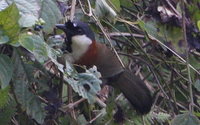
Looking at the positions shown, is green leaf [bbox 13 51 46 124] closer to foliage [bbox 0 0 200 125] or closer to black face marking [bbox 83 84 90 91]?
foliage [bbox 0 0 200 125]

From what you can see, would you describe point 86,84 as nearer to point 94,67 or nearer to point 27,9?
point 94,67

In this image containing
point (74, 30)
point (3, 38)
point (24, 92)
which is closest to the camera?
point (3, 38)

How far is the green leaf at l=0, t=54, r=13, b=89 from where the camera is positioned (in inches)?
51.6

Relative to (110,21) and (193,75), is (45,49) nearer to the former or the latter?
(110,21)

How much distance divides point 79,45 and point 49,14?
551mm

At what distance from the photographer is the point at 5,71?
4.35ft

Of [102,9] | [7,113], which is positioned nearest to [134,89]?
[102,9]

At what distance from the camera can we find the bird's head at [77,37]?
1.94 meters

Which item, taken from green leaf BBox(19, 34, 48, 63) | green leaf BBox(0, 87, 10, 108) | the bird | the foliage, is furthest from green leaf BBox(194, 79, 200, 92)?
green leaf BBox(19, 34, 48, 63)

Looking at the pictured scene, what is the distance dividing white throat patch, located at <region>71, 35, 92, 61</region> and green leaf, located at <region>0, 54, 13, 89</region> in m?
0.69

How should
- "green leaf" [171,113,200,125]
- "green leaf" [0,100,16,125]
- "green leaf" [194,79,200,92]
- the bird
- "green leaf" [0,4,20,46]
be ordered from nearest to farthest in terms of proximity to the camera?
"green leaf" [0,4,20,46] → "green leaf" [0,100,16,125] → "green leaf" [171,113,200,125] → the bird → "green leaf" [194,79,200,92]

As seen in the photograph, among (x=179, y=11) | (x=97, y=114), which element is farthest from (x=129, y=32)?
(x=97, y=114)

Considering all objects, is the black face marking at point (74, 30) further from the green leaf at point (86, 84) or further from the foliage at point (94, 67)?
the green leaf at point (86, 84)

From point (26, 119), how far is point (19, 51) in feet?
1.08
